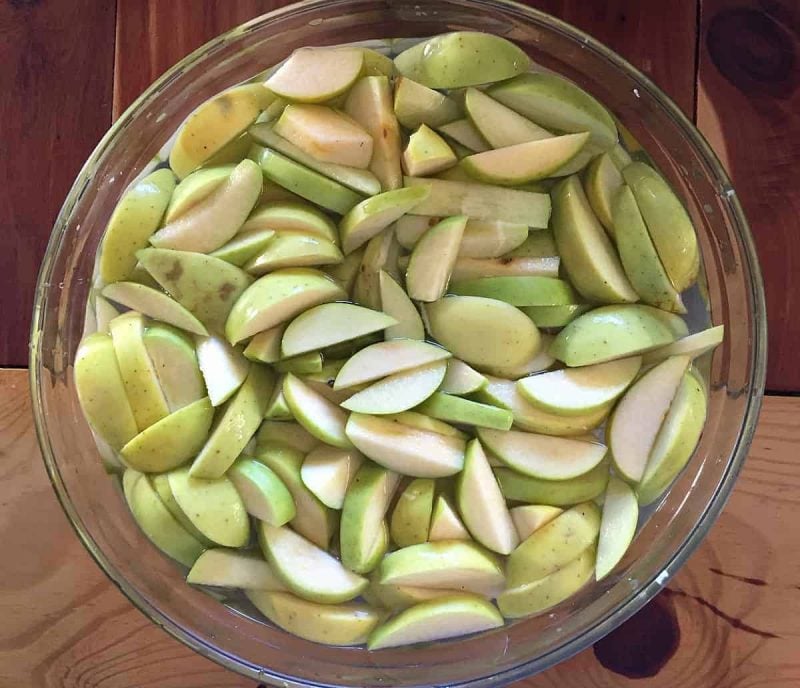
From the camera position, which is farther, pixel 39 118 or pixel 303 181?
pixel 39 118

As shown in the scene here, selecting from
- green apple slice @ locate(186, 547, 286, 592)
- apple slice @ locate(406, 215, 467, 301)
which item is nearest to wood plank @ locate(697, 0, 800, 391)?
apple slice @ locate(406, 215, 467, 301)

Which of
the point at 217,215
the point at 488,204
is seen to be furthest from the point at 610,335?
the point at 217,215

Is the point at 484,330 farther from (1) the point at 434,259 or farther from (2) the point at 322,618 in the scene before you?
(2) the point at 322,618

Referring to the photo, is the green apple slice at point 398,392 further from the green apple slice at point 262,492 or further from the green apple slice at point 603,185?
the green apple slice at point 603,185

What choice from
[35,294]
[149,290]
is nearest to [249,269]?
[149,290]

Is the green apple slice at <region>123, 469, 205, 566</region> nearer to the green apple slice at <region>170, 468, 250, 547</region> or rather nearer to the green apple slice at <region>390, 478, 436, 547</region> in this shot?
the green apple slice at <region>170, 468, 250, 547</region>

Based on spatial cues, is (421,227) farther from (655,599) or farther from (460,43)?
(655,599)
